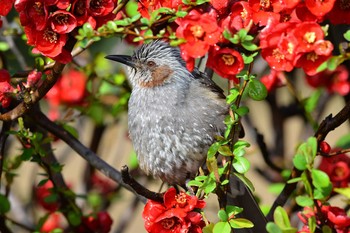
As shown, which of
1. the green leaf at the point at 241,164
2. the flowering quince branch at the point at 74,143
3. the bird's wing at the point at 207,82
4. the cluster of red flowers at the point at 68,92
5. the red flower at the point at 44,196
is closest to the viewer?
the green leaf at the point at 241,164

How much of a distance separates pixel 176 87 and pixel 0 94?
0.87 metres

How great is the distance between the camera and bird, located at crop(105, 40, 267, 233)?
10.1 ft

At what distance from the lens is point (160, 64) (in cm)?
335

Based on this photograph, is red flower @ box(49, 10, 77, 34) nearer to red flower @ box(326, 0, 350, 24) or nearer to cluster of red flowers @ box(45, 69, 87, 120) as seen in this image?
red flower @ box(326, 0, 350, 24)

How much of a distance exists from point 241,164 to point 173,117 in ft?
3.03

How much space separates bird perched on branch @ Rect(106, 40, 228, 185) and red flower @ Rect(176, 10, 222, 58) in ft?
3.41

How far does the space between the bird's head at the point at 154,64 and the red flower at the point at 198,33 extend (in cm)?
122

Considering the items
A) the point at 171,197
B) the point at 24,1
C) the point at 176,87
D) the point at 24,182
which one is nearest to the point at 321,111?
the point at 176,87

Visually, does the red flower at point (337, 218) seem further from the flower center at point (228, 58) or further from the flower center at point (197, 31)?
the flower center at point (197, 31)

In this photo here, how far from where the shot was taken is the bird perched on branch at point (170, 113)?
3070mm

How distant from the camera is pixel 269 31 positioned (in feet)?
6.64

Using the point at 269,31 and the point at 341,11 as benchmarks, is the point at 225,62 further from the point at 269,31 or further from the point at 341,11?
the point at 341,11

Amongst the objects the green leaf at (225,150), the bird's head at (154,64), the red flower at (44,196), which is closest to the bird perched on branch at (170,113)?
the bird's head at (154,64)

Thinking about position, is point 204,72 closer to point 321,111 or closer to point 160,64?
point 160,64
